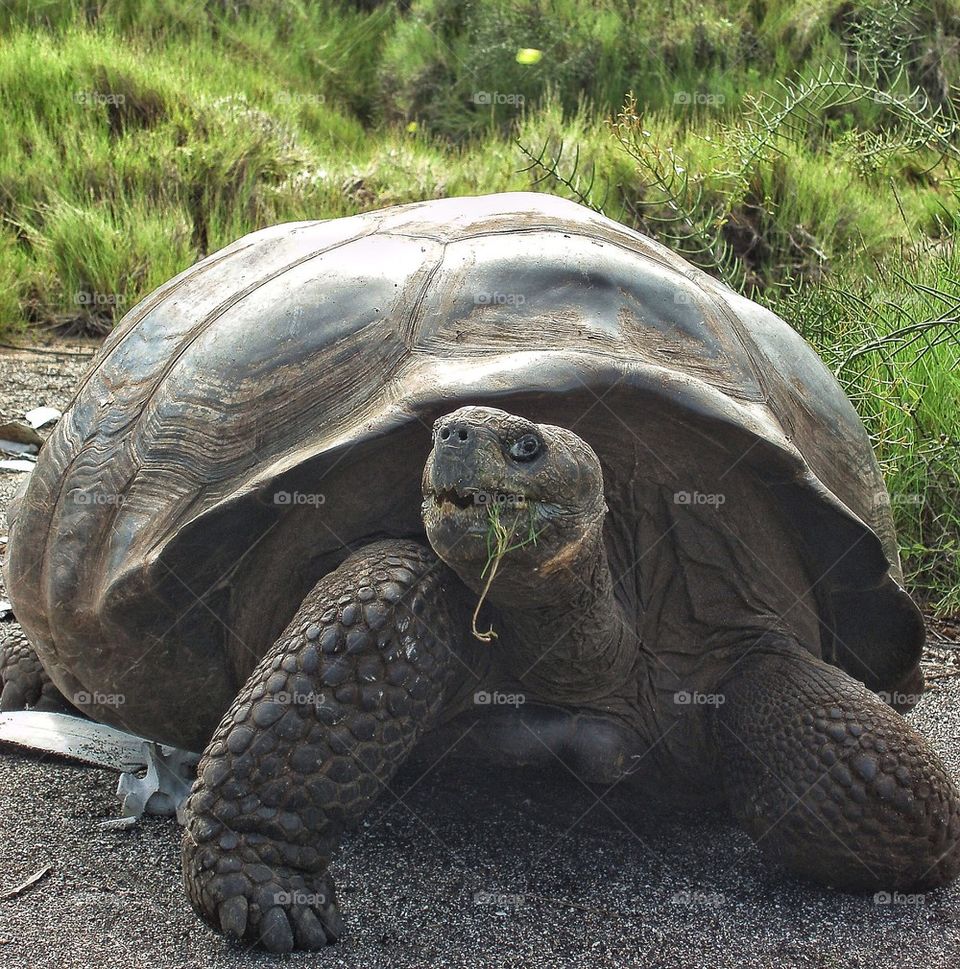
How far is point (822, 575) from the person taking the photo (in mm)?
2871

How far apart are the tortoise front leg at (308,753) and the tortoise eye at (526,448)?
0.38 metres

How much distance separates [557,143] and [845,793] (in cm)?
683

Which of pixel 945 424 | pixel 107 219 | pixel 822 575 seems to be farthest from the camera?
pixel 107 219

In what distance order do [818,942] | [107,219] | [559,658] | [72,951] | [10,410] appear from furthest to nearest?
1. [107,219]
2. [10,410]
3. [559,658]
4. [818,942]
5. [72,951]

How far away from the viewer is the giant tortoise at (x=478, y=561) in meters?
2.26

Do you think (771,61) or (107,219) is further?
(771,61)

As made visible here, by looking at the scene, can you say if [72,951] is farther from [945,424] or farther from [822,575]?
[945,424]

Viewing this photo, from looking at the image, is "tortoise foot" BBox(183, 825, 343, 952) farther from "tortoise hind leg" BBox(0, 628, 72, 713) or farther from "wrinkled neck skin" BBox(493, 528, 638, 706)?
"tortoise hind leg" BBox(0, 628, 72, 713)

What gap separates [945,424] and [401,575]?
3.01 m

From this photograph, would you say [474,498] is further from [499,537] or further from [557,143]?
[557,143]

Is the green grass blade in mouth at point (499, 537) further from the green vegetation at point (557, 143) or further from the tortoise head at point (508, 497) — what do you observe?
the green vegetation at point (557, 143)

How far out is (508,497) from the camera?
216cm

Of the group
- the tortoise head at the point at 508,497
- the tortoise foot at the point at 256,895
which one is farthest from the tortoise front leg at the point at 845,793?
the tortoise foot at the point at 256,895

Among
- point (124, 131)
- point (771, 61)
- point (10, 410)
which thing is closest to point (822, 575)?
point (10, 410)
